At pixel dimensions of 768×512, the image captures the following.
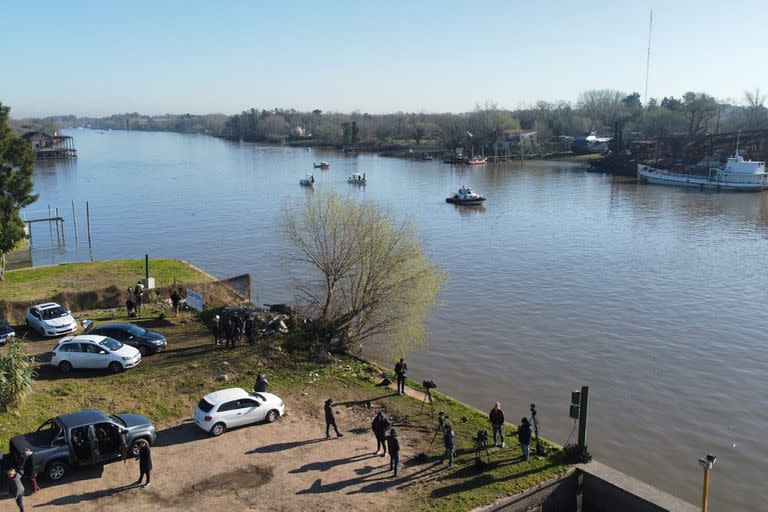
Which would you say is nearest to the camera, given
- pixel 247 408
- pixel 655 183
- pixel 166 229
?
pixel 247 408

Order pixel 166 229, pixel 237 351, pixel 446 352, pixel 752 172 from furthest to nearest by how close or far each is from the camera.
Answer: pixel 752 172 < pixel 166 229 < pixel 446 352 < pixel 237 351

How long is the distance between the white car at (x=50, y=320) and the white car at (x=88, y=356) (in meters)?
3.84

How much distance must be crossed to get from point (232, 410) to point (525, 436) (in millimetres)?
8410

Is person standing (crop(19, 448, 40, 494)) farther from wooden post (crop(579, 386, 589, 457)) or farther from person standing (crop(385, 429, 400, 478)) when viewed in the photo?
wooden post (crop(579, 386, 589, 457))

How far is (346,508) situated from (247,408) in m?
5.22

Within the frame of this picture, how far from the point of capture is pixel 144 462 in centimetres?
1586

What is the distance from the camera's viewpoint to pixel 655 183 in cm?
10694

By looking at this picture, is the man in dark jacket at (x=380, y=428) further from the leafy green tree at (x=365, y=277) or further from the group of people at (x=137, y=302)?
the group of people at (x=137, y=302)

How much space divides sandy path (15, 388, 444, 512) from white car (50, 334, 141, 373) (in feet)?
16.5

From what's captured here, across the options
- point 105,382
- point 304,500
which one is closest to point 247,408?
point 304,500

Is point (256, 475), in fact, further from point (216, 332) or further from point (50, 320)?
point (50, 320)

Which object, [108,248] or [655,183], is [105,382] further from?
[655,183]

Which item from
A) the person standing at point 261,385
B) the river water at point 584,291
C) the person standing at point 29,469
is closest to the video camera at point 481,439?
the river water at point 584,291

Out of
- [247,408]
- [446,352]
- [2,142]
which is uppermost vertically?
[2,142]
